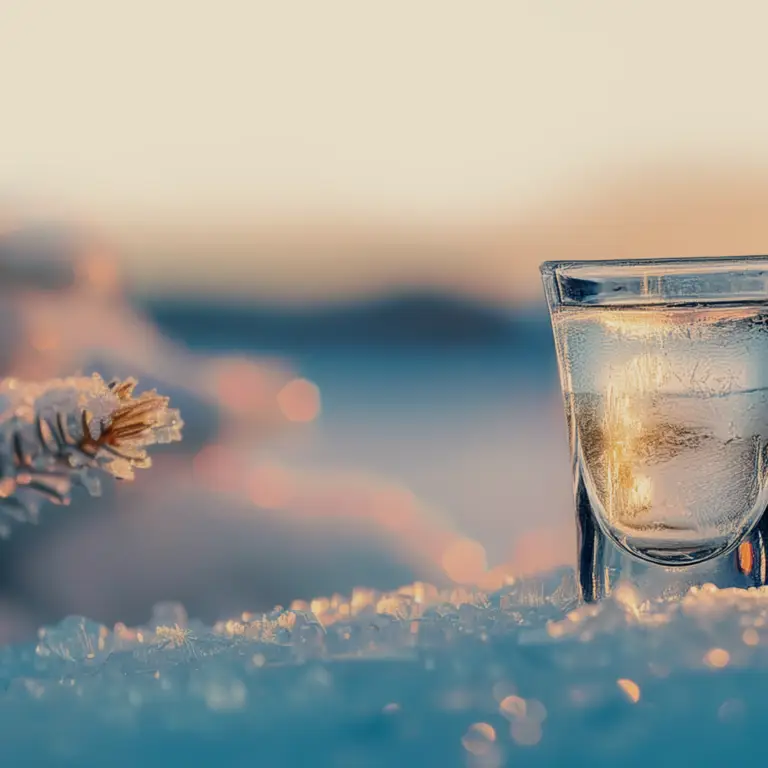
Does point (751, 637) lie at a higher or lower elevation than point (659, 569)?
higher

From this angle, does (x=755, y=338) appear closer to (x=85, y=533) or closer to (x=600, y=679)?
(x=600, y=679)

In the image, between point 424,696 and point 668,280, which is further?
point 668,280

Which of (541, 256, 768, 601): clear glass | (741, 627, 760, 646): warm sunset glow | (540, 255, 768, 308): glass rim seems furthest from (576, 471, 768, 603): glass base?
(741, 627, 760, 646): warm sunset glow

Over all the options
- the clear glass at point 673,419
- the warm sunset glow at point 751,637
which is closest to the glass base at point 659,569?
the clear glass at point 673,419

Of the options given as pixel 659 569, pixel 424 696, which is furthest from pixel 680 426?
pixel 424 696

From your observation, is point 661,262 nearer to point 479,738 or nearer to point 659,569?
point 659,569

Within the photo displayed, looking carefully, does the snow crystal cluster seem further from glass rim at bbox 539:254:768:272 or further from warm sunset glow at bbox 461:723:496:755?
glass rim at bbox 539:254:768:272
